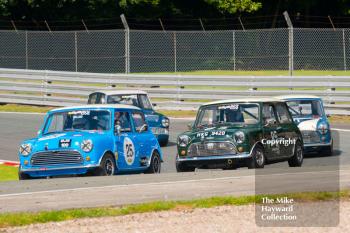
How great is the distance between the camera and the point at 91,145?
15.6 meters

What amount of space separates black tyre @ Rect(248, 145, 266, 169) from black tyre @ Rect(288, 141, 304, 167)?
50.1 inches

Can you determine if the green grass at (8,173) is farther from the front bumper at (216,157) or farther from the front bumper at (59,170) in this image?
the front bumper at (216,157)

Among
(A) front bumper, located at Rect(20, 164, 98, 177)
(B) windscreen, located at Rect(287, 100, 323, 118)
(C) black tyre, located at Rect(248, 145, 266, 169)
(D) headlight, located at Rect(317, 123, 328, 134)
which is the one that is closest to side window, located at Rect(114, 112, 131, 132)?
Result: (A) front bumper, located at Rect(20, 164, 98, 177)

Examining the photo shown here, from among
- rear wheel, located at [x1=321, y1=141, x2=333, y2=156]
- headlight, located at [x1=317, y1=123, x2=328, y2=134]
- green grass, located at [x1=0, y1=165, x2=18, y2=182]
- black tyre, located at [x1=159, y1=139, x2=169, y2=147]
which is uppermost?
headlight, located at [x1=317, y1=123, x2=328, y2=134]

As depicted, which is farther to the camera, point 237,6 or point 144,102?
point 237,6

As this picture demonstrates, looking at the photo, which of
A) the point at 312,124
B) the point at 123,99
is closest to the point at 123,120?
the point at 312,124

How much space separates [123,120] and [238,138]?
2.14m

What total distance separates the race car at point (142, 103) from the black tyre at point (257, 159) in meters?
5.62

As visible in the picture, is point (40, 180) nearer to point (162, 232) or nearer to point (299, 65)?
point (162, 232)

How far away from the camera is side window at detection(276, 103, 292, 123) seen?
712 inches

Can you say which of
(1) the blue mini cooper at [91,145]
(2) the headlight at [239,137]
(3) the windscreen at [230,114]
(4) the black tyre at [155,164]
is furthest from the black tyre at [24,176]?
(2) the headlight at [239,137]

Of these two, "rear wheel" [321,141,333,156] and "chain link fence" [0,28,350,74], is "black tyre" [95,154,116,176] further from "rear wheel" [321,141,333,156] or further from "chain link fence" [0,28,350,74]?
"chain link fence" [0,28,350,74]

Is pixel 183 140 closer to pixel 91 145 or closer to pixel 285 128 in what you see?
pixel 91 145

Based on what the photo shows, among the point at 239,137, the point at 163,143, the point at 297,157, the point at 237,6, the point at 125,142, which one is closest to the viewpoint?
the point at 239,137
